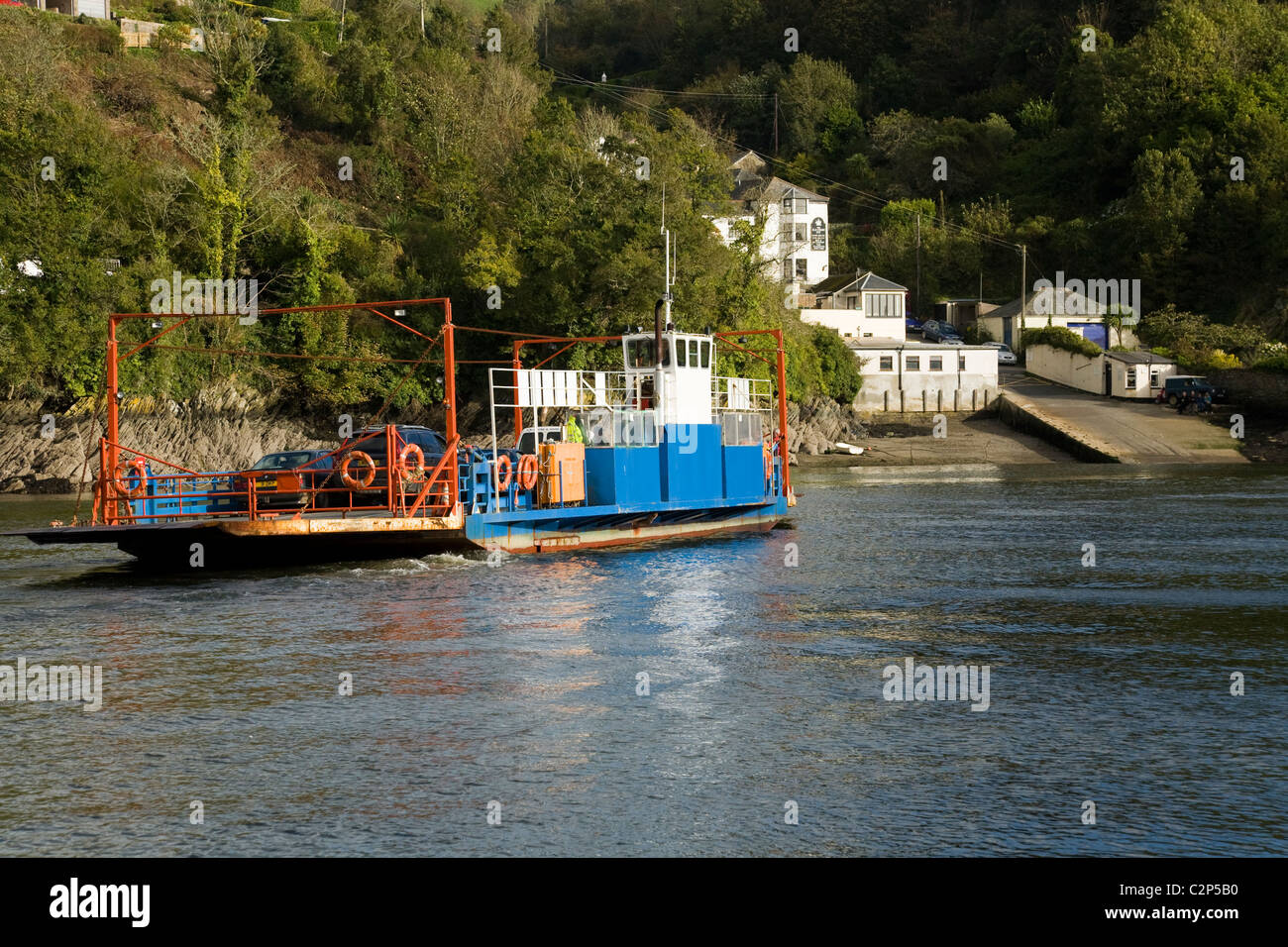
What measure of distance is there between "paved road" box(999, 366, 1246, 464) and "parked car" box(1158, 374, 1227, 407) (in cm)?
82

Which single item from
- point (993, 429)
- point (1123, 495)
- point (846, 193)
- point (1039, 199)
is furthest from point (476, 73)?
point (1123, 495)

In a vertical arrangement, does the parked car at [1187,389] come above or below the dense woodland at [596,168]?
below

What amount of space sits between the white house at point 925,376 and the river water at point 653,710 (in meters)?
45.4

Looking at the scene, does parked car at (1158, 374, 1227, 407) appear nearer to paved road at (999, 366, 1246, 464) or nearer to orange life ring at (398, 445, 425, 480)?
paved road at (999, 366, 1246, 464)

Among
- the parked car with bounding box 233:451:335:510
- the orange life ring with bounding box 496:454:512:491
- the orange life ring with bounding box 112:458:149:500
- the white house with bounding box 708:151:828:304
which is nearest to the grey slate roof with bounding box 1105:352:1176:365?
the white house with bounding box 708:151:828:304

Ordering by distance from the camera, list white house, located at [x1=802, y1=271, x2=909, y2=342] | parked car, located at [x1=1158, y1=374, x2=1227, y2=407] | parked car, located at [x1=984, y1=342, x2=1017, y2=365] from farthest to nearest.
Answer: white house, located at [x1=802, y1=271, x2=909, y2=342], parked car, located at [x1=984, y1=342, x2=1017, y2=365], parked car, located at [x1=1158, y1=374, x2=1227, y2=407]

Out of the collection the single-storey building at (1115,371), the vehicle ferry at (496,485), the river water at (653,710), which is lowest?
the river water at (653,710)

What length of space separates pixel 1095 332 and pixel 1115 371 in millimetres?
13410

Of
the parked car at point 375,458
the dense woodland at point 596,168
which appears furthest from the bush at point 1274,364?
the parked car at point 375,458

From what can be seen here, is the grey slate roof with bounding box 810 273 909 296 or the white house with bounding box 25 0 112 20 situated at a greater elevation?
the white house with bounding box 25 0 112 20

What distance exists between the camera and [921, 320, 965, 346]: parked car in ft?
292

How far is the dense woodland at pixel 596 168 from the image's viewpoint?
2376 inches

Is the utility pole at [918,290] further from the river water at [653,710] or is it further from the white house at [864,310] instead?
the river water at [653,710]
